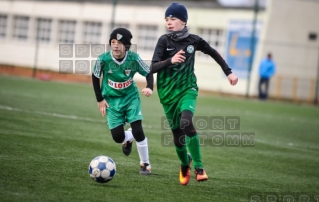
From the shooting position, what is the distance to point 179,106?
7699 millimetres

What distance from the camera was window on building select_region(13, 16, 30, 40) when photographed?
41.5m

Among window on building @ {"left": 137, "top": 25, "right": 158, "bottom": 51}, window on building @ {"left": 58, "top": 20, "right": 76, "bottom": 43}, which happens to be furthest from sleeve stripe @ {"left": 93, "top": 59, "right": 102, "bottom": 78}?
window on building @ {"left": 58, "top": 20, "right": 76, "bottom": 43}

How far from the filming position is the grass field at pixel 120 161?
6738 millimetres

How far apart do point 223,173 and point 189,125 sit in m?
1.66

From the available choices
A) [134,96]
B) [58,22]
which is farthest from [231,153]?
[58,22]

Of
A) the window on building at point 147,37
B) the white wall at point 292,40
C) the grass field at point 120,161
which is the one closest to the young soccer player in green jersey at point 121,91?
the grass field at point 120,161

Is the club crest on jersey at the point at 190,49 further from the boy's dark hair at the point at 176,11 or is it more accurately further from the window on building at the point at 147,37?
the window on building at the point at 147,37

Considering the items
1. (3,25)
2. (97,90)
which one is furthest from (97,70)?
(3,25)

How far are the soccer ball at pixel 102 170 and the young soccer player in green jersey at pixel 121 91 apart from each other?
974mm

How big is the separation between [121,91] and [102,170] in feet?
5.05

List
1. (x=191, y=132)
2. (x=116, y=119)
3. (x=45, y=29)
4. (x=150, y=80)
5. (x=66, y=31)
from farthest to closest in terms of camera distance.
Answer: (x=45, y=29)
(x=66, y=31)
(x=116, y=119)
(x=150, y=80)
(x=191, y=132)

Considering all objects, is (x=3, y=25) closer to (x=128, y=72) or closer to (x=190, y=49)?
(x=128, y=72)

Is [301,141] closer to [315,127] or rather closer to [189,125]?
[315,127]

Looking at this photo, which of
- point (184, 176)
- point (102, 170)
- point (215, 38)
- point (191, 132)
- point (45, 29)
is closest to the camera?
point (102, 170)
